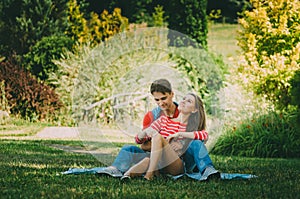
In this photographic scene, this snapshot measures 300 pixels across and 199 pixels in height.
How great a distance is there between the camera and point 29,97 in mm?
10328

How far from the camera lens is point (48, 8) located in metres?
12.2

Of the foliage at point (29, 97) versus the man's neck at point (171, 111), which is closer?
the man's neck at point (171, 111)

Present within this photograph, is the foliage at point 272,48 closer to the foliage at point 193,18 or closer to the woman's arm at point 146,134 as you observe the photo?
the foliage at point 193,18

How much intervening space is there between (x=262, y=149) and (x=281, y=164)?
1.26m

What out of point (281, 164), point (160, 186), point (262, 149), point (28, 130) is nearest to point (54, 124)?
point (28, 130)

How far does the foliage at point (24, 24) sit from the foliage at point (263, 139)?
6.13m

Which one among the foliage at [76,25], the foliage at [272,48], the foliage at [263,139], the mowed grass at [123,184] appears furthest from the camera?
the foliage at [76,25]

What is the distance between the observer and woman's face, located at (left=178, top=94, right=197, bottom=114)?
4387mm

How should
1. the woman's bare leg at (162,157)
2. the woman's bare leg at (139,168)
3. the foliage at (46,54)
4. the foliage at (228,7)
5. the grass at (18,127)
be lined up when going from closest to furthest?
1. the woman's bare leg at (162,157)
2. the woman's bare leg at (139,168)
3. the grass at (18,127)
4. the foliage at (46,54)
5. the foliage at (228,7)

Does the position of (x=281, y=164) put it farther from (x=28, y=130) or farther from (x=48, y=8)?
(x=48, y=8)

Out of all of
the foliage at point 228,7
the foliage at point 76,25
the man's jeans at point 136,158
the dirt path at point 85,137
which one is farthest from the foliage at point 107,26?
the man's jeans at point 136,158

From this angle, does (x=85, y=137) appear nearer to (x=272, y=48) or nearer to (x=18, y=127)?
(x=18, y=127)

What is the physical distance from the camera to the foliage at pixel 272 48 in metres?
8.30

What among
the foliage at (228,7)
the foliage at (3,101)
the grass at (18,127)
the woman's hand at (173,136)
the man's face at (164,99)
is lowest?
the grass at (18,127)
